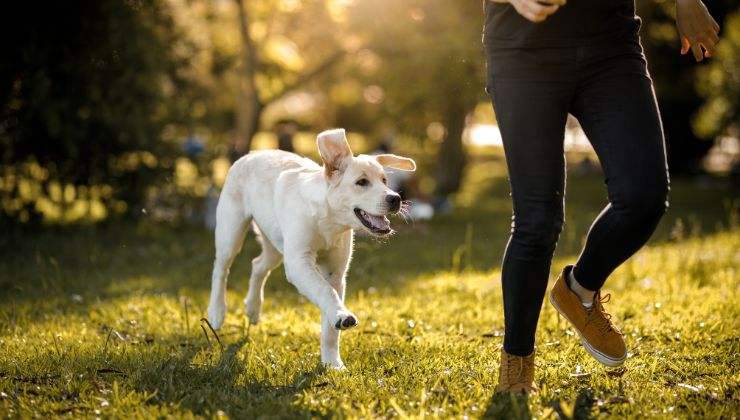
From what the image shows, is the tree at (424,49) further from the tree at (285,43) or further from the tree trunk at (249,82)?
the tree at (285,43)

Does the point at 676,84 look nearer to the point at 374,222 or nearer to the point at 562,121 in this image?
the point at 374,222

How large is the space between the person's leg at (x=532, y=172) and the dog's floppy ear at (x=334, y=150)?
1.17 meters

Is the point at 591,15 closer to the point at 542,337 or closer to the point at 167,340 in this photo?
the point at 542,337

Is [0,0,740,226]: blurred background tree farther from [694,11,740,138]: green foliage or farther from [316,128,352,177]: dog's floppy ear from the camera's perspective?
[316,128,352,177]: dog's floppy ear

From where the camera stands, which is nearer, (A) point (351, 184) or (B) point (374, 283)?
(A) point (351, 184)

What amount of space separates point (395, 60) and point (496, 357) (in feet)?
38.3

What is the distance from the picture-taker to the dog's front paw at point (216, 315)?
18.4 ft

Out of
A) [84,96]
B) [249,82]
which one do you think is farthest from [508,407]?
[249,82]

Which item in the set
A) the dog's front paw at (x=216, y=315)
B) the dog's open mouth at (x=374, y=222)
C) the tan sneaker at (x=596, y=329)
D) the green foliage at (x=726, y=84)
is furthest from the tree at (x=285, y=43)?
the tan sneaker at (x=596, y=329)

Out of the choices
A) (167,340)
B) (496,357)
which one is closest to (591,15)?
(496,357)

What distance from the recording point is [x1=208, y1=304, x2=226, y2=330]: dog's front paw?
5617mm

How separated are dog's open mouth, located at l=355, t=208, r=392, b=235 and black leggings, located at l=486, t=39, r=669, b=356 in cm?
100

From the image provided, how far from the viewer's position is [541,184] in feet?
11.6

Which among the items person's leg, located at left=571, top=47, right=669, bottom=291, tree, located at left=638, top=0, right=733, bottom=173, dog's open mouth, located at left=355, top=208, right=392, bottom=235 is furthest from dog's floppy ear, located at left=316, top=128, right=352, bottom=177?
tree, located at left=638, top=0, right=733, bottom=173
